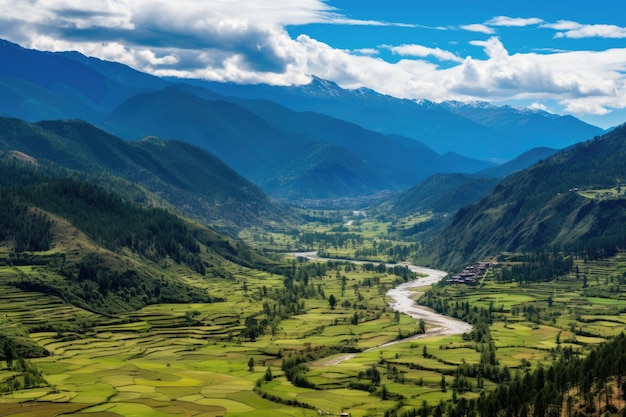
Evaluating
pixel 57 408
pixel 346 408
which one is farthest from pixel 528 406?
pixel 57 408

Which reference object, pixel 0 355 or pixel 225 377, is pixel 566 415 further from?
pixel 0 355

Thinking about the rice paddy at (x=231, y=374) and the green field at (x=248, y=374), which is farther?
the green field at (x=248, y=374)

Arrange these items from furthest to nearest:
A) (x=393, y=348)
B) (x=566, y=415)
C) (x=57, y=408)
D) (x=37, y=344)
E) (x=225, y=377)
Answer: (x=393, y=348) < (x=37, y=344) < (x=225, y=377) < (x=57, y=408) < (x=566, y=415)

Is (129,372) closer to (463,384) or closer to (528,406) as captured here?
(463,384)

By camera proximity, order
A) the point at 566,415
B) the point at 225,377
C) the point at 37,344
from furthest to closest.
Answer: the point at 37,344
the point at 225,377
the point at 566,415

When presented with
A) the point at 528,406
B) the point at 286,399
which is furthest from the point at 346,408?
the point at 528,406

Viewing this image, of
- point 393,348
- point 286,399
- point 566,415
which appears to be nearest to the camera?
point 566,415

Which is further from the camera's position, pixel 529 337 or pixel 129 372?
pixel 529 337

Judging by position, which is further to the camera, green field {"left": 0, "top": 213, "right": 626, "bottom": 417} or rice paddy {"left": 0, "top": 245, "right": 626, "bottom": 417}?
green field {"left": 0, "top": 213, "right": 626, "bottom": 417}

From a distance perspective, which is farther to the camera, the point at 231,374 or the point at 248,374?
the point at 248,374
